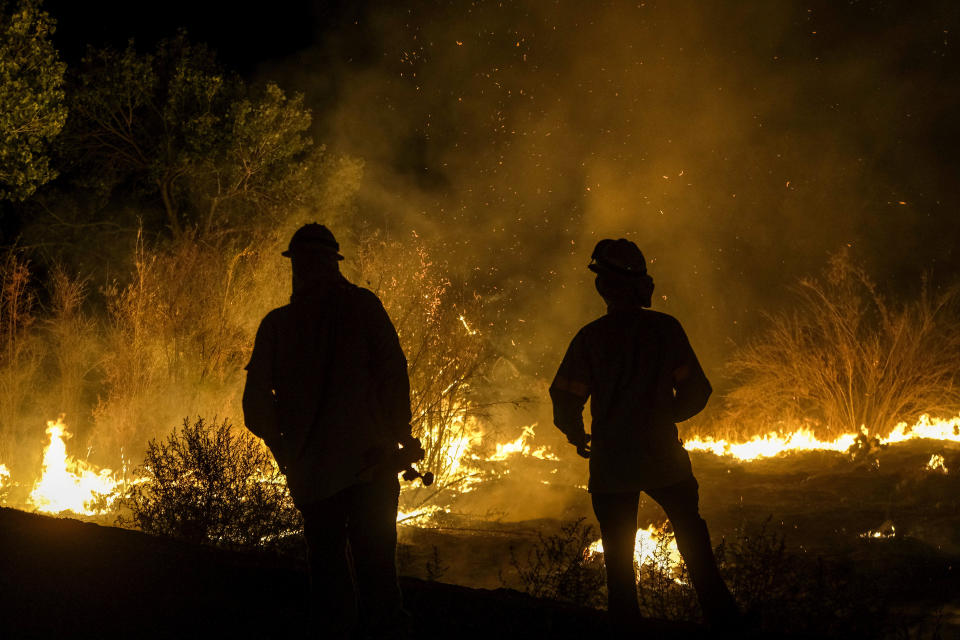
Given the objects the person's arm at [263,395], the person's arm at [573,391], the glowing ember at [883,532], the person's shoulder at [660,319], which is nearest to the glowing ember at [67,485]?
→ the person's arm at [263,395]

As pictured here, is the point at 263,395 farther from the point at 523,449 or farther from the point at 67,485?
Answer: the point at 523,449

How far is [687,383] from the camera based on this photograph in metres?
3.67

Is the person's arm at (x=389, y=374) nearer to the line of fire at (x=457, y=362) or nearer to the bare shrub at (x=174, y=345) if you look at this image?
the line of fire at (x=457, y=362)

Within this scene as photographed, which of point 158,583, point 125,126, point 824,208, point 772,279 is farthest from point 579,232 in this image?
point 158,583

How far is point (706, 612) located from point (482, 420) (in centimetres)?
1423

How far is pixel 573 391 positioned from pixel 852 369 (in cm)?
1620

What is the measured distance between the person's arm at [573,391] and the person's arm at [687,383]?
0.42 m

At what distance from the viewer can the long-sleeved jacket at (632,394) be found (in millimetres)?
3506

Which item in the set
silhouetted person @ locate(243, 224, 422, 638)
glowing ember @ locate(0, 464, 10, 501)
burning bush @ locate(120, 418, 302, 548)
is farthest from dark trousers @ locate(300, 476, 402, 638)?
glowing ember @ locate(0, 464, 10, 501)

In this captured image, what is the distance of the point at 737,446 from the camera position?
18.5m

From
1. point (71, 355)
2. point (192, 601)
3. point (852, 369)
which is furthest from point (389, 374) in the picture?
point (852, 369)

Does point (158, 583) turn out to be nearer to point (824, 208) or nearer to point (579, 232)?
point (579, 232)

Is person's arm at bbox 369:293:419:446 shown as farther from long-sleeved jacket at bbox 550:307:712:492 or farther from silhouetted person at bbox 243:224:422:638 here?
long-sleeved jacket at bbox 550:307:712:492

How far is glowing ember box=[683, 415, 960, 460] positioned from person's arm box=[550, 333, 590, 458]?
14.6 m
